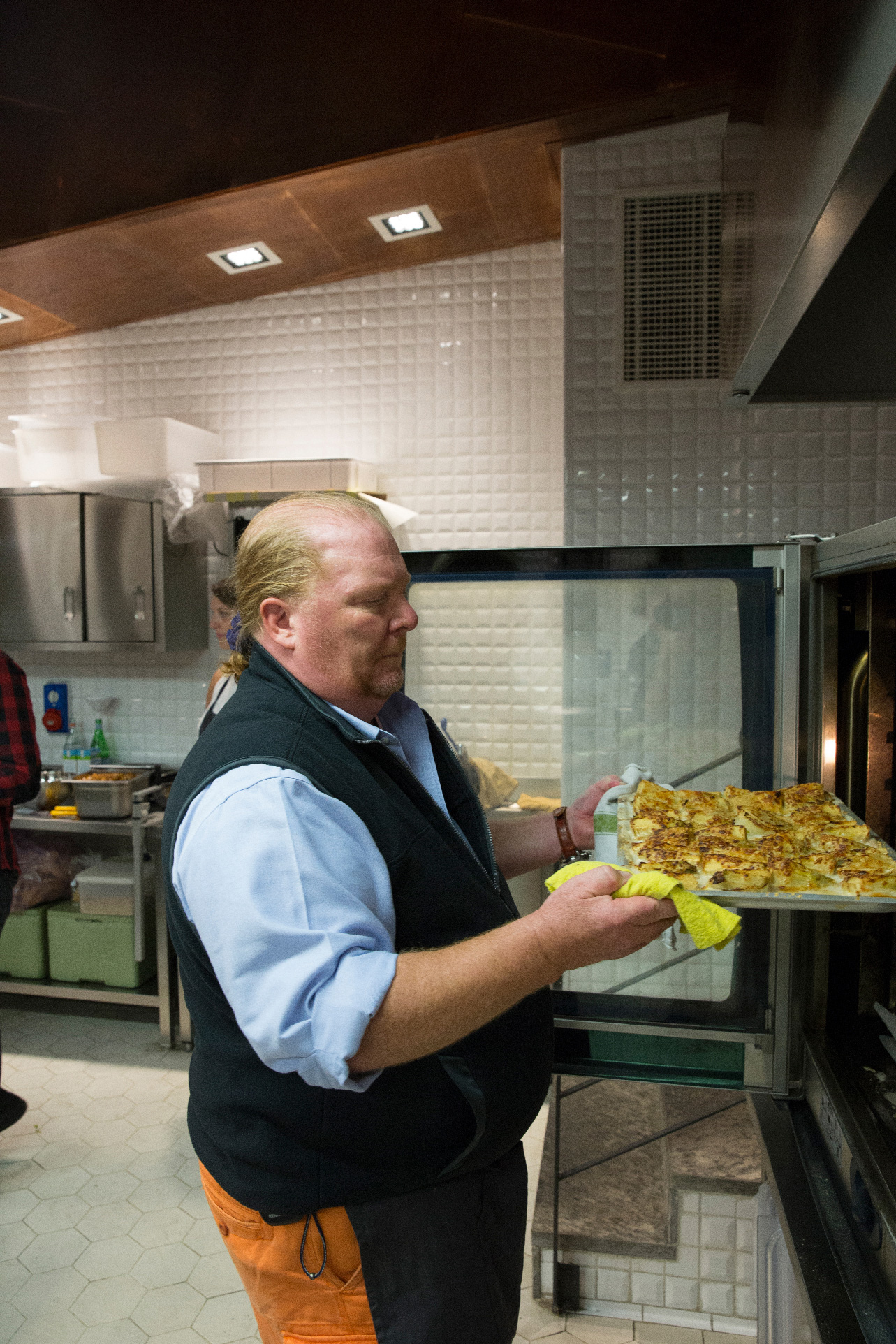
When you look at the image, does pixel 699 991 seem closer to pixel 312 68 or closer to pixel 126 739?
pixel 312 68

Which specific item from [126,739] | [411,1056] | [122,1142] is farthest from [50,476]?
[411,1056]

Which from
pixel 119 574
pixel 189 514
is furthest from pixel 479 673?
pixel 119 574

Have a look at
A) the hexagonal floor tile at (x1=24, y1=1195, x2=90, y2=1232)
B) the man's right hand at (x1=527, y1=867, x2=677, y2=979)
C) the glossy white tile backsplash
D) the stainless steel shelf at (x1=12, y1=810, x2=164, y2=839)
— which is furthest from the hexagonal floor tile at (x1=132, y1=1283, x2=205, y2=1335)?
the glossy white tile backsplash

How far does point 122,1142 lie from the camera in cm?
283

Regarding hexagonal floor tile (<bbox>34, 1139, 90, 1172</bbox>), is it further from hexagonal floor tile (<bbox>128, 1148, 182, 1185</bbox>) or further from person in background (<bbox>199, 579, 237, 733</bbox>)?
person in background (<bbox>199, 579, 237, 733</bbox>)

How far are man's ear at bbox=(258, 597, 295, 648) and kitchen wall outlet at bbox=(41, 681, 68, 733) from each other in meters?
3.35

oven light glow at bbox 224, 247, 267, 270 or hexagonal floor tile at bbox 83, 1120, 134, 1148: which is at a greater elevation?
oven light glow at bbox 224, 247, 267, 270

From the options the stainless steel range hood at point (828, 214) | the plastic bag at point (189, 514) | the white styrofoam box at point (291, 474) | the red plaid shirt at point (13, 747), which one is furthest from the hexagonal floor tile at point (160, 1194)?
the stainless steel range hood at point (828, 214)

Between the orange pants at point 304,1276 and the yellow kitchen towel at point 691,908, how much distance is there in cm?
52

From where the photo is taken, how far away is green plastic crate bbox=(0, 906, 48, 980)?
12.1ft

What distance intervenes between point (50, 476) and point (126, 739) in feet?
3.84

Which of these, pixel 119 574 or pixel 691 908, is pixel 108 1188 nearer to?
pixel 119 574

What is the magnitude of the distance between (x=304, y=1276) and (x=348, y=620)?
794 mm

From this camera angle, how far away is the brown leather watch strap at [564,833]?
157 centimetres
